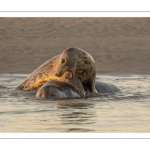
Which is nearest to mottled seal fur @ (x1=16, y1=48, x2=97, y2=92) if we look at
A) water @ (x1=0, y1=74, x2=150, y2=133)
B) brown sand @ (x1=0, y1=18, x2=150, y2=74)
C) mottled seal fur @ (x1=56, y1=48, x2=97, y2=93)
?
mottled seal fur @ (x1=56, y1=48, x2=97, y2=93)

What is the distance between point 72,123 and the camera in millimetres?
9039

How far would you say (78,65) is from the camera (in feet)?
38.2

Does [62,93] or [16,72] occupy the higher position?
[16,72]

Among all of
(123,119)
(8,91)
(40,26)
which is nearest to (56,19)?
(40,26)

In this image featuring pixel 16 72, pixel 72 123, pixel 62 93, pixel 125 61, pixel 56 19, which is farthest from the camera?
pixel 56 19

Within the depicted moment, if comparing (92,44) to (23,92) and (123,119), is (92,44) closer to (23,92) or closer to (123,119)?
(23,92)

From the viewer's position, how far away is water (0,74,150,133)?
881 centimetres

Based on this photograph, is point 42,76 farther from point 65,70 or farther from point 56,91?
point 56,91

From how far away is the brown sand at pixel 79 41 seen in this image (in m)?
17.1

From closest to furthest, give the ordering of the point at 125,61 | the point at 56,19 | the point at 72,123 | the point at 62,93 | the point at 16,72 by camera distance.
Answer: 1. the point at 72,123
2. the point at 62,93
3. the point at 16,72
4. the point at 125,61
5. the point at 56,19

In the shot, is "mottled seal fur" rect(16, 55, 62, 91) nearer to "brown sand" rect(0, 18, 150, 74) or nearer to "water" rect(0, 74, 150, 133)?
"water" rect(0, 74, 150, 133)

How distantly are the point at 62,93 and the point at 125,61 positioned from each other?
6672mm

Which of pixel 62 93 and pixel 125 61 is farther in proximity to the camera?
pixel 125 61
